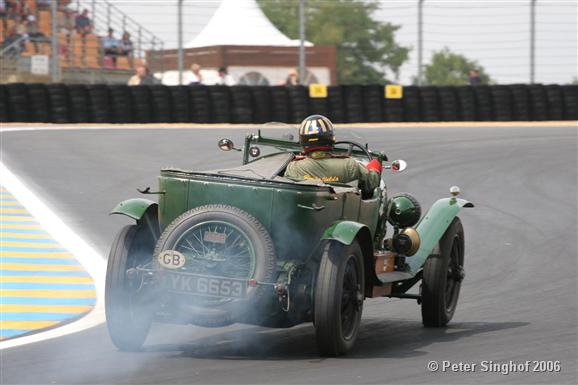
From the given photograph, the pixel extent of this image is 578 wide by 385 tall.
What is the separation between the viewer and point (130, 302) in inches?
281

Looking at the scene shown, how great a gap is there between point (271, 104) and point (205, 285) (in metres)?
20.7

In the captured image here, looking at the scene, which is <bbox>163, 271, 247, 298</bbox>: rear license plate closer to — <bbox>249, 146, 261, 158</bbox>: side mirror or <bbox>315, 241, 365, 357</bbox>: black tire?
<bbox>315, 241, 365, 357</bbox>: black tire

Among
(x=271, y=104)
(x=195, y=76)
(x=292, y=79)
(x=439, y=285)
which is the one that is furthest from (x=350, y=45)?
(x=439, y=285)

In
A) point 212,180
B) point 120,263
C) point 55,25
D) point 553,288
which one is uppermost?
point 55,25

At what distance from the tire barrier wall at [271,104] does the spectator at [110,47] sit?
360cm

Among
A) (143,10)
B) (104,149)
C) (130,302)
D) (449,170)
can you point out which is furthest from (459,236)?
(143,10)

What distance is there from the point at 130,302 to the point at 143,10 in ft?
72.8

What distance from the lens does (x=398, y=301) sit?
995 cm

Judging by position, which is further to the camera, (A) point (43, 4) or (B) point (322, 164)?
(A) point (43, 4)

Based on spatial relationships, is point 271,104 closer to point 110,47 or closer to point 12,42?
point 110,47

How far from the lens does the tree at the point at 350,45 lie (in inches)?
1204

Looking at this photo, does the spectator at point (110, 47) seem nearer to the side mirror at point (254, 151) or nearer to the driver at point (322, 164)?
the side mirror at point (254, 151)

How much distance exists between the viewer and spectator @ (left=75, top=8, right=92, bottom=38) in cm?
2878

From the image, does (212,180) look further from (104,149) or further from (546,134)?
(546,134)
